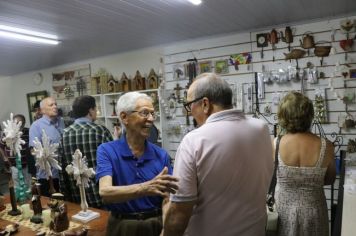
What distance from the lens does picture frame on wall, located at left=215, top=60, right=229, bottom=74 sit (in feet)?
14.3

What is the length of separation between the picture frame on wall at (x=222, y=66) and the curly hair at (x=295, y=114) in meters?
2.38

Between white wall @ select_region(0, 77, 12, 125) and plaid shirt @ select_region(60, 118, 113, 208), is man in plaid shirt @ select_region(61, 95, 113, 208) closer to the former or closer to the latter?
plaid shirt @ select_region(60, 118, 113, 208)

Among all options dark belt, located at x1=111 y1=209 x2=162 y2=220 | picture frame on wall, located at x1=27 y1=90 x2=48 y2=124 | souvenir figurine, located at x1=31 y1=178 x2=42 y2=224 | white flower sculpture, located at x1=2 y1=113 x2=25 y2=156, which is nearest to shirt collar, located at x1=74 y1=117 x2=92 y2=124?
white flower sculpture, located at x1=2 y1=113 x2=25 y2=156

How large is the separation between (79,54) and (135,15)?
2.59 meters

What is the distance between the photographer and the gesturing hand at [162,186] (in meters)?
1.24

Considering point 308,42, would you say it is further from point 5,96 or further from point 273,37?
point 5,96

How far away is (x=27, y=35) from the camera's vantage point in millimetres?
3826

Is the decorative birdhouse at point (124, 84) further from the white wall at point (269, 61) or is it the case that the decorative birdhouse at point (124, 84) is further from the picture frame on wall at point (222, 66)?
the picture frame on wall at point (222, 66)

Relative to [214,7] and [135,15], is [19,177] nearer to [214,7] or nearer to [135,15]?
[135,15]

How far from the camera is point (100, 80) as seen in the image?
5730mm

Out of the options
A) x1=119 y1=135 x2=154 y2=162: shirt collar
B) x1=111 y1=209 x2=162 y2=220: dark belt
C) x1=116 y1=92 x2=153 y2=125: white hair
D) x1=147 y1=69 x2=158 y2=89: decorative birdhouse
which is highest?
x1=147 y1=69 x2=158 y2=89: decorative birdhouse

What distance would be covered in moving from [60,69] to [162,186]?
609 cm

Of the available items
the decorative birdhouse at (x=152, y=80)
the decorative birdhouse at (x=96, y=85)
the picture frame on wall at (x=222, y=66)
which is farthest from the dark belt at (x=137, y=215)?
the decorative birdhouse at (x=96, y=85)

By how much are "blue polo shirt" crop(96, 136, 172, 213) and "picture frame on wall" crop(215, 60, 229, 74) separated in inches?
115
